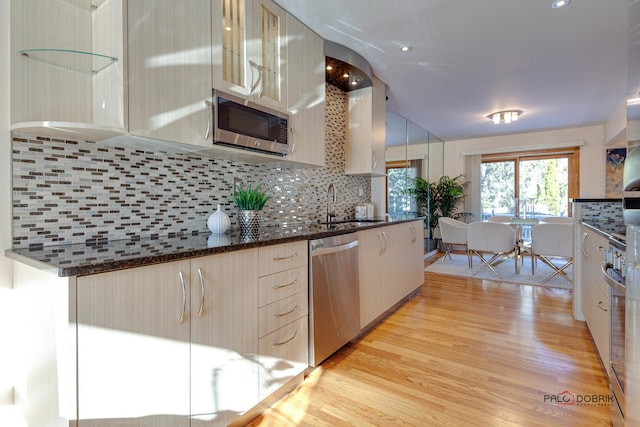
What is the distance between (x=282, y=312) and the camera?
1726 mm

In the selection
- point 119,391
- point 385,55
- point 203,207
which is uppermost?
point 385,55

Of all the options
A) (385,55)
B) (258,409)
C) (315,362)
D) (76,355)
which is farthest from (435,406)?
(385,55)

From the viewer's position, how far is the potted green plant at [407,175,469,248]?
650 cm

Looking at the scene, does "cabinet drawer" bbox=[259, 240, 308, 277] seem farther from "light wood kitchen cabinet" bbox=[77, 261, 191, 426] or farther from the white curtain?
the white curtain

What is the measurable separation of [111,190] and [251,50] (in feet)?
3.70

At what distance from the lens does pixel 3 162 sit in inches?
48.9

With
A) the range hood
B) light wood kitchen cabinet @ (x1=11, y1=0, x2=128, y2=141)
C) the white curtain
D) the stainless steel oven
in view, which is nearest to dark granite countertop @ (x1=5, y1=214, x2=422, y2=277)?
light wood kitchen cabinet @ (x1=11, y1=0, x2=128, y2=141)

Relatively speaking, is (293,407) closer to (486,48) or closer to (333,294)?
(333,294)

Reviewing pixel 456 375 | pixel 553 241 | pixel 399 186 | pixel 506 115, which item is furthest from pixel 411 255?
pixel 506 115

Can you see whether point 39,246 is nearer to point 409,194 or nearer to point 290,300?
point 290,300

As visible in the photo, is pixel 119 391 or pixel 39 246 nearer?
pixel 119 391

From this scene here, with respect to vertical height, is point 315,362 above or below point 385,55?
below

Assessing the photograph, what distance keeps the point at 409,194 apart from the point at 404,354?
3879mm

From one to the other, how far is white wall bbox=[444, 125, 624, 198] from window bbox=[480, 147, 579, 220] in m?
0.15
